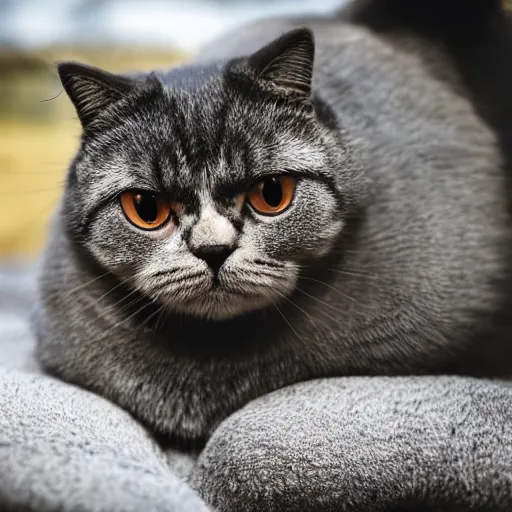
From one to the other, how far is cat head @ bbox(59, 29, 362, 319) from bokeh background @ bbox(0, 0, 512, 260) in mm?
673

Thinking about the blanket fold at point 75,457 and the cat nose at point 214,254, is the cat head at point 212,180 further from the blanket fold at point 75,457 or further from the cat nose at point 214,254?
the blanket fold at point 75,457

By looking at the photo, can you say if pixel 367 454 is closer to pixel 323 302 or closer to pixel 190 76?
pixel 323 302

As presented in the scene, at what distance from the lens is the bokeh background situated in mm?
1535

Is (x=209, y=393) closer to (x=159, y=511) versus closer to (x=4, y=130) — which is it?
(x=159, y=511)

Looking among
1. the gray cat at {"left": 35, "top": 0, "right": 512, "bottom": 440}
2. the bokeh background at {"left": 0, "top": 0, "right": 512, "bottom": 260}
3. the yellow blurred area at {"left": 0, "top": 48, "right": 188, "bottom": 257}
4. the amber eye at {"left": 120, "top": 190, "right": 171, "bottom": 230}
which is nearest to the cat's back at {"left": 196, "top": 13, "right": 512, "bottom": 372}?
the gray cat at {"left": 35, "top": 0, "right": 512, "bottom": 440}

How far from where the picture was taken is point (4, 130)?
1.94 m

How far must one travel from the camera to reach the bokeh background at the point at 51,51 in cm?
154

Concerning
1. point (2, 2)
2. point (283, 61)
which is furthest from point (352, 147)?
point (2, 2)

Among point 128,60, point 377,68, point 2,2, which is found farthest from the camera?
point 2,2

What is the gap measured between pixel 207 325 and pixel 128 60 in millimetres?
1011

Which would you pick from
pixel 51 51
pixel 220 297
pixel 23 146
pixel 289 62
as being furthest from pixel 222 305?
pixel 23 146

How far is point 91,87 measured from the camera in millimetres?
722

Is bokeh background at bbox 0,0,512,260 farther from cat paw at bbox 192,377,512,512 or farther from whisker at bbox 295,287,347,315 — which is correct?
cat paw at bbox 192,377,512,512

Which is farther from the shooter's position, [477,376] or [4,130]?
[4,130]
